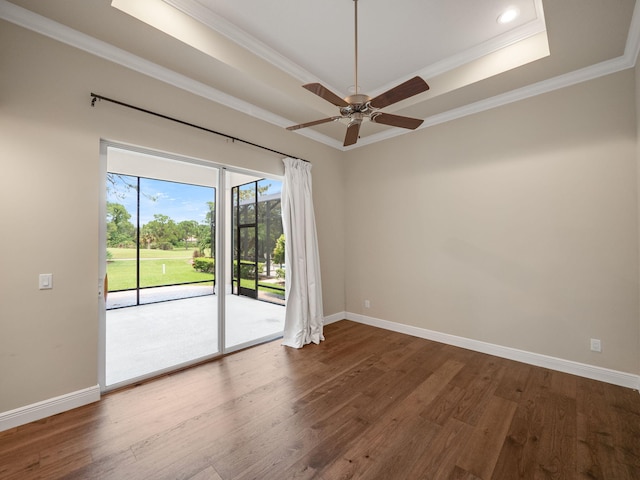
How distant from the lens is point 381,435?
197 centimetres

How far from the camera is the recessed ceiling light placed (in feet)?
7.66

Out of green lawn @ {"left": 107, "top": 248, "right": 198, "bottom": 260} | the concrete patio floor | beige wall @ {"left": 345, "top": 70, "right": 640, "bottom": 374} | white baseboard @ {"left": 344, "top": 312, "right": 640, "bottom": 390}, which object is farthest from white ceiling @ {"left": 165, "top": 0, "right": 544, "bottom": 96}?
white baseboard @ {"left": 344, "top": 312, "right": 640, "bottom": 390}

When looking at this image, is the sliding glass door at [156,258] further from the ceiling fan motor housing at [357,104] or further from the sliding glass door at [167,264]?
the ceiling fan motor housing at [357,104]

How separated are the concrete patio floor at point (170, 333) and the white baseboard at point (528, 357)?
1926 millimetres

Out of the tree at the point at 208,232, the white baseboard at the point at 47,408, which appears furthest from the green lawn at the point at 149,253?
the white baseboard at the point at 47,408

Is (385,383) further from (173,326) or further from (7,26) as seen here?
(7,26)

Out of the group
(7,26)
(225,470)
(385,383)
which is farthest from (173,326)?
(7,26)

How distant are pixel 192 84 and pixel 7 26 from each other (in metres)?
1.29

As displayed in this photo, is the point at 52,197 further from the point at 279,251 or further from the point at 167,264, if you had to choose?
the point at 279,251

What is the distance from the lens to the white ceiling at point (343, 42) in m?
2.13

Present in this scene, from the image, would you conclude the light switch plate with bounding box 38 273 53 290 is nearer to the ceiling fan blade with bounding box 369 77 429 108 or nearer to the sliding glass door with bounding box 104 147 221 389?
the sliding glass door with bounding box 104 147 221 389

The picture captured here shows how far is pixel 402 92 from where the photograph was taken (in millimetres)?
→ 1861

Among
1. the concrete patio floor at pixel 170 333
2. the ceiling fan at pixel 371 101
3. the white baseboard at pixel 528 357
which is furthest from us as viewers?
the concrete patio floor at pixel 170 333

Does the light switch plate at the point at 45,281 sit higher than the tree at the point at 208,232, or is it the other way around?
the tree at the point at 208,232
